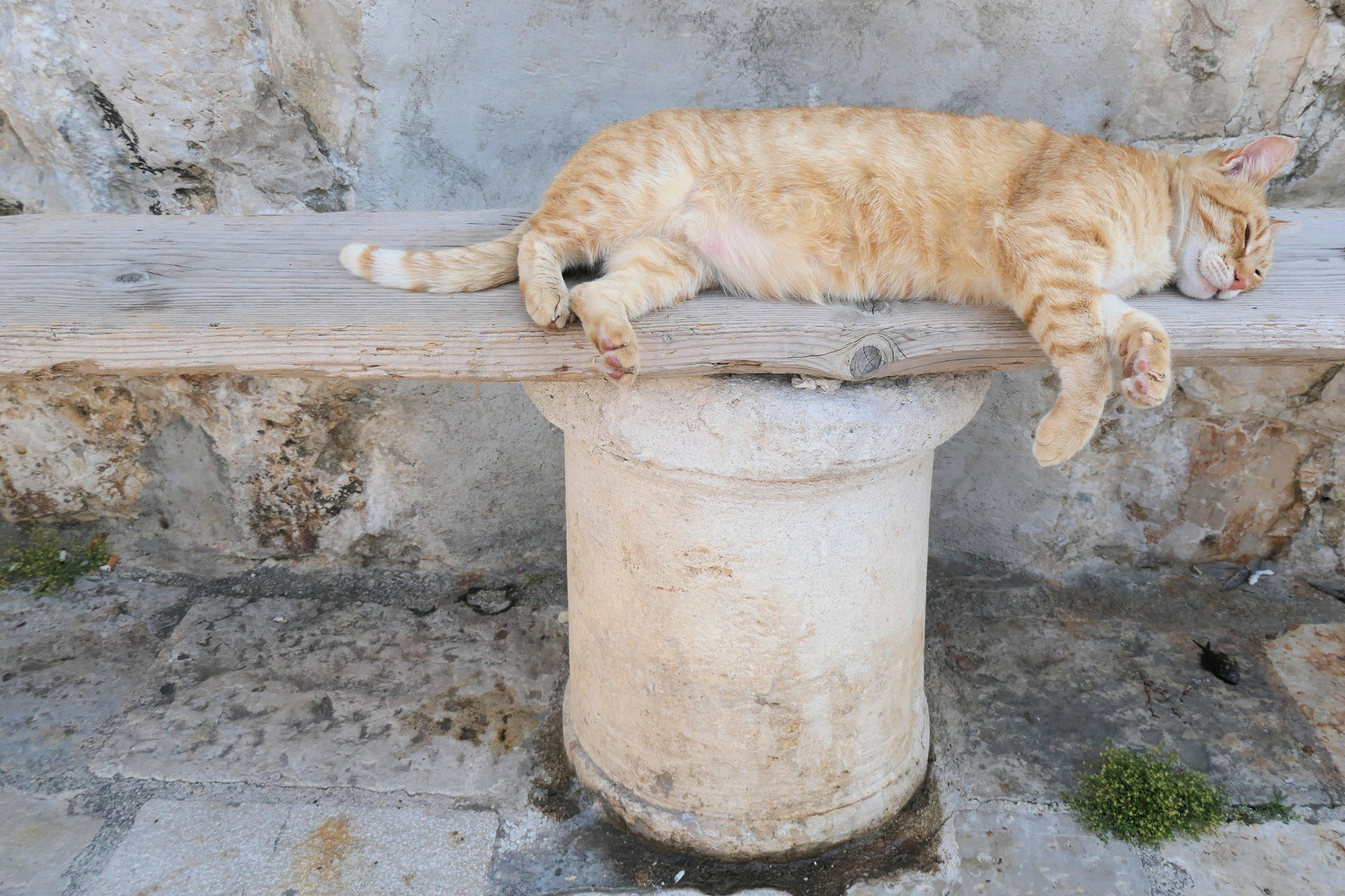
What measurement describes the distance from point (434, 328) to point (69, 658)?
5.61 feet

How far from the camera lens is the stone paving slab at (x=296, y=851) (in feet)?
6.29

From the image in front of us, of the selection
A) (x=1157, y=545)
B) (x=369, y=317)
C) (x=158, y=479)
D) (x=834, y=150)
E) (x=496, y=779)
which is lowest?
(x=496, y=779)

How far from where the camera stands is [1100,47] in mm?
2291

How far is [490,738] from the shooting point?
2.30 m

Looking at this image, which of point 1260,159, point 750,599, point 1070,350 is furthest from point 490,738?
point 1260,159

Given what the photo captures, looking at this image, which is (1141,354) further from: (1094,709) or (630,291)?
(1094,709)

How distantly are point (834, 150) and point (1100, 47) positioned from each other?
95cm

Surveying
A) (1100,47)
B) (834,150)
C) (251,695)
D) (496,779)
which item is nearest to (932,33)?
(1100,47)

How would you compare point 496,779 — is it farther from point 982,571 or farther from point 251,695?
point 982,571

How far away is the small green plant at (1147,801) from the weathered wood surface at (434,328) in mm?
1015

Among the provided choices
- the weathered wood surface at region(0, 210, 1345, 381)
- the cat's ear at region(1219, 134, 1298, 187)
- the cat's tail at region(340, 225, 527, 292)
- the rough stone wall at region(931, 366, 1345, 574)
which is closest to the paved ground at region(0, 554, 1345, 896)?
the rough stone wall at region(931, 366, 1345, 574)

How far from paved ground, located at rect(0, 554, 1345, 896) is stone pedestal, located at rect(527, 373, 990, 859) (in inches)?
5.1

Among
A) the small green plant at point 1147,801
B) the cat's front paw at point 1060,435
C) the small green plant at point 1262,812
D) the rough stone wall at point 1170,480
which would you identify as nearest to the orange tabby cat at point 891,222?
the cat's front paw at point 1060,435

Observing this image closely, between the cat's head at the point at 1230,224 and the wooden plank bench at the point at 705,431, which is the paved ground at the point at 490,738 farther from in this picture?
the cat's head at the point at 1230,224
